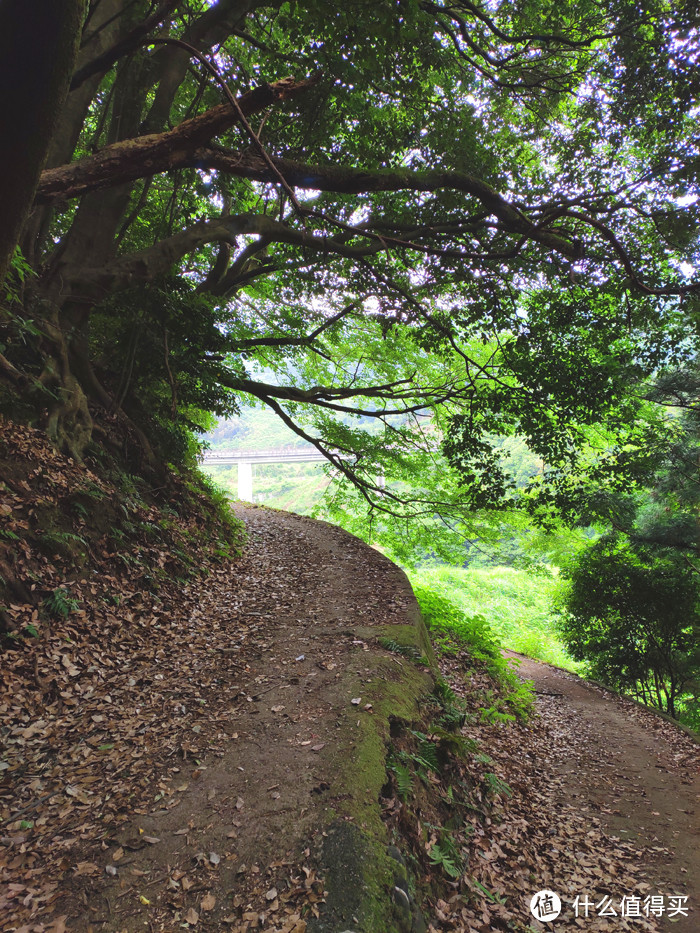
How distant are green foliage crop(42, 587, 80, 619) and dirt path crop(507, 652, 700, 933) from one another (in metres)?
5.89

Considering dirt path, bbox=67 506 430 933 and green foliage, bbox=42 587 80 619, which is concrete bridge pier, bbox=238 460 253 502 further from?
green foliage, bbox=42 587 80 619

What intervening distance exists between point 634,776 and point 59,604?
804 centimetres

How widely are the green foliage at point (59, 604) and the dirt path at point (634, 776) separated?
589 centimetres

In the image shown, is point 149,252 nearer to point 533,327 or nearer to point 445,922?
point 533,327

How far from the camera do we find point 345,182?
14.6 ft

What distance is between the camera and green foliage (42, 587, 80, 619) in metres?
4.16

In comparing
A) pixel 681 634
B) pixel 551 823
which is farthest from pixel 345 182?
pixel 681 634

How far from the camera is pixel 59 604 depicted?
165 inches

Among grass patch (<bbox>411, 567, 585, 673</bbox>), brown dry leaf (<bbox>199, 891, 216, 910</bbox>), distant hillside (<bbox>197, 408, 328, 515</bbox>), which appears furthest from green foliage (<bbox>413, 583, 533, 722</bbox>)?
distant hillside (<bbox>197, 408, 328, 515</bbox>)

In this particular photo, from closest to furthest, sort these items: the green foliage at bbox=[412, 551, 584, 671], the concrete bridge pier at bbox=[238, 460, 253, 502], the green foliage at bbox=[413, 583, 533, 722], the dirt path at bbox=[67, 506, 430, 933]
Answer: the dirt path at bbox=[67, 506, 430, 933] → the green foliage at bbox=[413, 583, 533, 722] → the green foliage at bbox=[412, 551, 584, 671] → the concrete bridge pier at bbox=[238, 460, 253, 502]

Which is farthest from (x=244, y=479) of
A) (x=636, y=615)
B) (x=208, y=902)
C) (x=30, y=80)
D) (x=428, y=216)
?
(x=30, y=80)

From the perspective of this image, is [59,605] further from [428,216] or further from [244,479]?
[244,479]

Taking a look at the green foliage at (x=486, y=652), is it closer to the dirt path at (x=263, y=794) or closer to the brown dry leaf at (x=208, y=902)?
the dirt path at (x=263, y=794)

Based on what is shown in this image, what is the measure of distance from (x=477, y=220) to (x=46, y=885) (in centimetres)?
645
